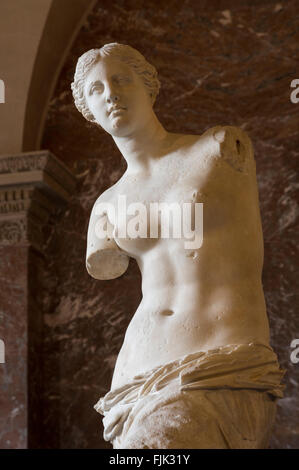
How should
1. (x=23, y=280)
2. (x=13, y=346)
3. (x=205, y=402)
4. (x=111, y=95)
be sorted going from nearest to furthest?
(x=205, y=402) → (x=111, y=95) → (x=13, y=346) → (x=23, y=280)

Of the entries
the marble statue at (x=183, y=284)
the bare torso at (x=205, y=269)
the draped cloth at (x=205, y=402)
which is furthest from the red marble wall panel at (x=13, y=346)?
the draped cloth at (x=205, y=402)

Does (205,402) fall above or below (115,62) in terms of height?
below

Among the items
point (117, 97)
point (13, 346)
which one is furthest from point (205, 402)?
point (13, 346)

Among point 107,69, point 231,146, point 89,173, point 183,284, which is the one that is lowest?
point 183,284

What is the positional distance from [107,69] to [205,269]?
0.96 metres

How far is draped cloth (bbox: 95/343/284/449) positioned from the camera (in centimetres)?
333

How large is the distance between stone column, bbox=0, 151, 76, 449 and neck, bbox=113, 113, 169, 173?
2.26 metres

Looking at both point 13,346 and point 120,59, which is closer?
point 120,59

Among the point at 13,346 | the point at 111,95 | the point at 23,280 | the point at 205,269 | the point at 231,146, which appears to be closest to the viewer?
the point at 205,269

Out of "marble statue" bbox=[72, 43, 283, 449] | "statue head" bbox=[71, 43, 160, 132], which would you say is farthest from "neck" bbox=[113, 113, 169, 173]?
"statue head" bbox=[71, 43, 160, 132]

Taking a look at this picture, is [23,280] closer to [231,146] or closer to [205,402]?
[231,146]

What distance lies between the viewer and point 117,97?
4.04m

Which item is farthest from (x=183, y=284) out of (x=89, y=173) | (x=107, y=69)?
(x=89, y=173)

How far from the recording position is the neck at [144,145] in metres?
4.11
